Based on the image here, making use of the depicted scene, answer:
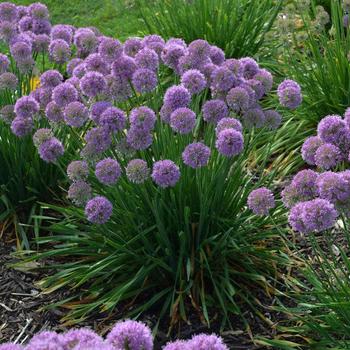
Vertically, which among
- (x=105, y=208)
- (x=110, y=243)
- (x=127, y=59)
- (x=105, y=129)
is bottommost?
(x=110, y=243)

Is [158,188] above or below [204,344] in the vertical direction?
below

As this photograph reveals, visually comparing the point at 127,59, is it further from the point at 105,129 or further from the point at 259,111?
the point at 259,111

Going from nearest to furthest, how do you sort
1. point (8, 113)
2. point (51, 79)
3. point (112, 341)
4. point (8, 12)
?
point (112, 341) → point (51, 79) → point (8, 113) → point (8, 12)

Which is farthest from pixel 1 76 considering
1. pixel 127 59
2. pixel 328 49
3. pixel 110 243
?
pixel 328 49

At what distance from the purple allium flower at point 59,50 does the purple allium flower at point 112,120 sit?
786 millimetres

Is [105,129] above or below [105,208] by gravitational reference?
above

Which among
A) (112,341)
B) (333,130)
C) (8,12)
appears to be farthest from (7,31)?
(112,341)

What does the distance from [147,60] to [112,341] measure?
1.89 metres

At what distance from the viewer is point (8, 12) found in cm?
393

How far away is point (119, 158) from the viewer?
10.8 feet

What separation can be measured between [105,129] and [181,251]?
73 cm

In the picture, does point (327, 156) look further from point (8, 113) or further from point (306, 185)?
point (8, 113)

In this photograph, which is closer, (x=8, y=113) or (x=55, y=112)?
(x=55, y=112)

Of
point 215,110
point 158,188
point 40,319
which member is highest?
point 215,110
